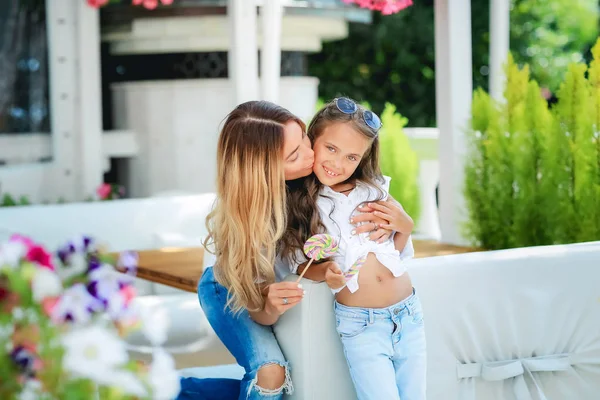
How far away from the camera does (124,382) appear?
44.4 inches

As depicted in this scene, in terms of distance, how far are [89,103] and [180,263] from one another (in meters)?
2.49

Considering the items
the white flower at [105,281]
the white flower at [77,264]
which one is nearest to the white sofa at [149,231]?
the white flower at [77,264]

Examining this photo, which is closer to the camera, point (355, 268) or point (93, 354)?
point (93, 354)

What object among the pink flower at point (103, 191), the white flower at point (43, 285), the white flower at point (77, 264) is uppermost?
the white flower at point (43, 285)

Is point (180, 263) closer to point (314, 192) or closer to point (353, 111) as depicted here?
point (314, 192)

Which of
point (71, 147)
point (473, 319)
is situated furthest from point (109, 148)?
point (473, 319)

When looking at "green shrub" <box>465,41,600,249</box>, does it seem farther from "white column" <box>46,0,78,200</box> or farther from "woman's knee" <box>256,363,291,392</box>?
"white column" <box>46,0,78,200</box>

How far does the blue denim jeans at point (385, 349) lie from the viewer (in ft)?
8.01

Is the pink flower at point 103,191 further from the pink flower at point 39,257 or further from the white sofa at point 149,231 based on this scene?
the pink flower at point 39,257

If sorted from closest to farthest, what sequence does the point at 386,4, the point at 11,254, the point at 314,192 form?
the point at 11,254
the point at 314,192
the point at 386,4

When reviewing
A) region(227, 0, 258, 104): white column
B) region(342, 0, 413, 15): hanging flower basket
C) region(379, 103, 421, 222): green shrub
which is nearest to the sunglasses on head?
region(342, 0, 413, 15): hanging flower basket

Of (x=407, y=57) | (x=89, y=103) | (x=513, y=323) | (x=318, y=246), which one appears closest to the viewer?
(x=318, y=246)

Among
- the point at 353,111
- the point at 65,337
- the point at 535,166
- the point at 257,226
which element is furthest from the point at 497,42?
the point at 65,337

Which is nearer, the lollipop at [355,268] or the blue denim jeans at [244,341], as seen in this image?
the lollipop at [355,268]
